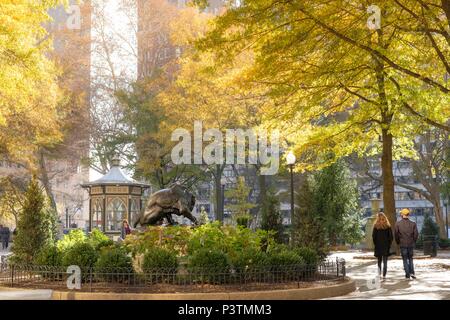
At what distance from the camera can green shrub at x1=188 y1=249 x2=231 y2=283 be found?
12.9 metres

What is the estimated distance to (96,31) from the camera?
45781 mm

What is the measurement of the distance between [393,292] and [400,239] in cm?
330

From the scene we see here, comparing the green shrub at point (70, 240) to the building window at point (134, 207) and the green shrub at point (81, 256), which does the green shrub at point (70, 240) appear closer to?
the green shrub at point (81, 256)

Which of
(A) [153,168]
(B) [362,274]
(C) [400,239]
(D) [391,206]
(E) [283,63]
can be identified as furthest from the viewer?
(A) [153,168]

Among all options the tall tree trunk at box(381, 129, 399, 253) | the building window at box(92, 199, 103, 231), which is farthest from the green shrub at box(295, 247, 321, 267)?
the building window at box(92, 199, 103, 231)

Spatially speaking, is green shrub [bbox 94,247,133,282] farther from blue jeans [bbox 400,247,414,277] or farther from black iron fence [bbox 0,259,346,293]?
blue jeans [bbox 400,247,414,277]

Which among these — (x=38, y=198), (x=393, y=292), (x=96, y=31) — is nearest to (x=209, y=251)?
(x=393, y=292)

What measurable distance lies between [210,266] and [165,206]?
17.0 feet

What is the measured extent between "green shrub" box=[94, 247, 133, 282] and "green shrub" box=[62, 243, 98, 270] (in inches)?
24.6

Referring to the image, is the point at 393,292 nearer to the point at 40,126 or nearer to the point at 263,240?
the point at 263,240

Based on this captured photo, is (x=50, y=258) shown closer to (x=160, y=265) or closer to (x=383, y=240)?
(x=160, y=265)

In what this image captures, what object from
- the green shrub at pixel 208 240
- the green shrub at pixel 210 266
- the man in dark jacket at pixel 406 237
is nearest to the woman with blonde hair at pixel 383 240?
the man in dark jacket at pixel 406 237

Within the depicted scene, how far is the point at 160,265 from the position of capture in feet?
43.3

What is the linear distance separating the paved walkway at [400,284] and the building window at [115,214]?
28.7 ft
